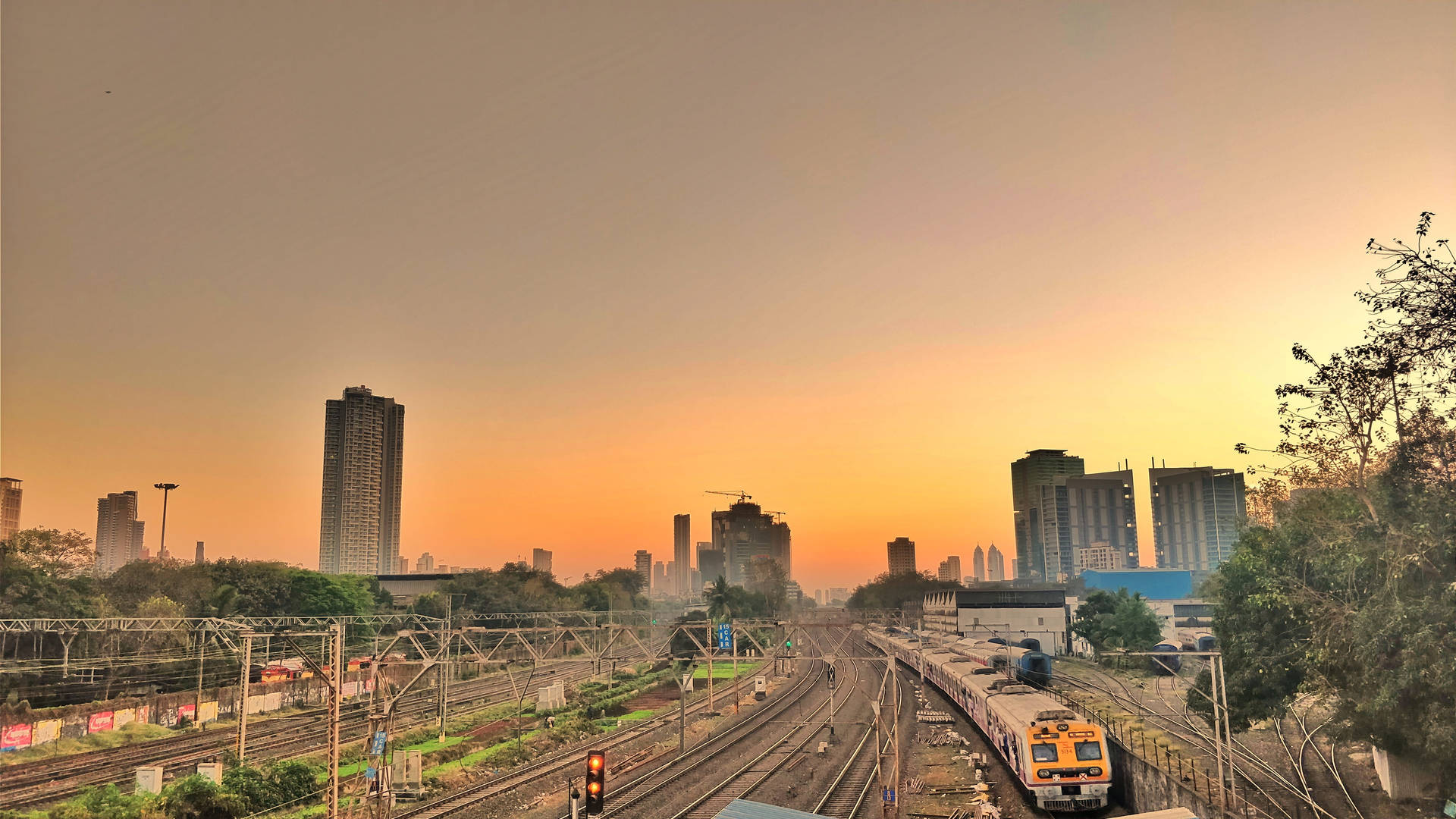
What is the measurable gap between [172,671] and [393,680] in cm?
1511

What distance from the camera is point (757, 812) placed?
18469mm

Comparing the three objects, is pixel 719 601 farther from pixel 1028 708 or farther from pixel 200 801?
pixel 200 801

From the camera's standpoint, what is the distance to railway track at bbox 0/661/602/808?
31.1 m

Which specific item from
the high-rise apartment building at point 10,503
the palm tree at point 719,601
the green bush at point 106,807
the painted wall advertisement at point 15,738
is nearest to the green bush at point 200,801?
the green bush at point 106,807

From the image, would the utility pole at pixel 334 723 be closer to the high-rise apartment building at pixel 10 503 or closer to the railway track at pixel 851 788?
the railway track at pixel 851 788

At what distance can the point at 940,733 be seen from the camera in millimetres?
42375

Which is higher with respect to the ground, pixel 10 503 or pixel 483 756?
pixel 10 503

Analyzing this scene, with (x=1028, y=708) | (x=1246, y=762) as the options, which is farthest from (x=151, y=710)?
(x=1246, y=762)

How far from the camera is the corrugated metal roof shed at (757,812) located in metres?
18.0

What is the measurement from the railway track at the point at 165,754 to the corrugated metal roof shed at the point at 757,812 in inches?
612

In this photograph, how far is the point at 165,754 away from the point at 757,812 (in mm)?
33392

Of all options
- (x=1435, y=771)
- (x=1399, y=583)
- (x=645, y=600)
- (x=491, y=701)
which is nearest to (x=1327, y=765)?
(x=1435, y=771)

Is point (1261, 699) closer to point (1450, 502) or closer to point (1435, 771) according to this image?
point (1435, 771)

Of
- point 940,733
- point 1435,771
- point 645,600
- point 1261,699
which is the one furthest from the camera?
point 645,600
